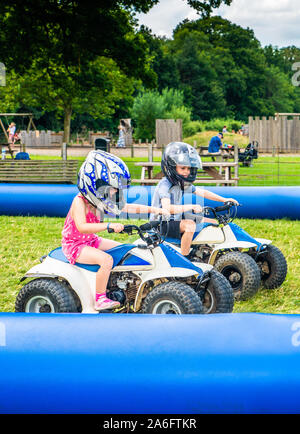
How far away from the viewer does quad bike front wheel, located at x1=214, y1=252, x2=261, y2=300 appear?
515 centimetres

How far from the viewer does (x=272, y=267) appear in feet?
18.2

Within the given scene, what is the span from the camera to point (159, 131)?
3073cm

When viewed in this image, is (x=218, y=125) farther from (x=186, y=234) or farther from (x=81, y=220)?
(x=81, y=220)

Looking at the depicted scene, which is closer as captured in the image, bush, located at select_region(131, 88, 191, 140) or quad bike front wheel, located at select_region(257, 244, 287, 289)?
quad bike front wheel, located at select_region(257, 244, 287, 289)

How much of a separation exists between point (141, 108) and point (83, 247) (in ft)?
141

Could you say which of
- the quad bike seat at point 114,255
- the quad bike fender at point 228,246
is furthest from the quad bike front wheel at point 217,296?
the quad bike fender at point 228,246

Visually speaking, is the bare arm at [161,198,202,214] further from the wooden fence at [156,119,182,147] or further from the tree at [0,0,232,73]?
the wooden fence at [156,119,182,147]

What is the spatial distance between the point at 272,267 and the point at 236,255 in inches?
19.3

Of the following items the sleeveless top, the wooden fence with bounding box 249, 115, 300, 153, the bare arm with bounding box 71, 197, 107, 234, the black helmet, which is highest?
the wooden fence with bounding box 249, 115, 300, 153

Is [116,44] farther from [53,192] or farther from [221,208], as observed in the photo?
[221,208]

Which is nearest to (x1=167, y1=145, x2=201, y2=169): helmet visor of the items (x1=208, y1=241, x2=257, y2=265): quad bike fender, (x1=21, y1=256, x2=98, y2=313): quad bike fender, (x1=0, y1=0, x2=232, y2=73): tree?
(x1=208, y1=241, x2=257, y2=265): quad bike fender

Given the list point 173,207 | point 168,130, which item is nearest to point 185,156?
point 173,207

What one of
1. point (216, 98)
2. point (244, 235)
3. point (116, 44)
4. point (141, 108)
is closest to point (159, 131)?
point (116, 44)

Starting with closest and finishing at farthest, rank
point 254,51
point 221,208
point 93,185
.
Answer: point 93,185, point 221,208, point 254,51
